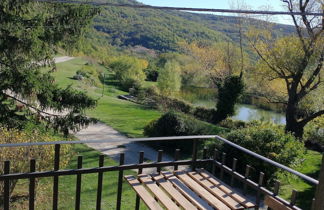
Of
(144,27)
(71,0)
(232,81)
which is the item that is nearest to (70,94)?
(71,0)

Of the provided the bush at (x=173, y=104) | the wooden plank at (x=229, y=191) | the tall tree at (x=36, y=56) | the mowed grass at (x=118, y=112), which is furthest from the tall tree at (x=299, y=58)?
the wooden plank at (x=229, y=191)

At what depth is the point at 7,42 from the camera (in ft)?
28.7

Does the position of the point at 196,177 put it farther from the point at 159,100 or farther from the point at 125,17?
the point at 125,17

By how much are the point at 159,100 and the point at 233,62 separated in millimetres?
6618

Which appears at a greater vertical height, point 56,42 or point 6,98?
point 56,42

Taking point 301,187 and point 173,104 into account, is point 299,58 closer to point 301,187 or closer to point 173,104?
point 301,187

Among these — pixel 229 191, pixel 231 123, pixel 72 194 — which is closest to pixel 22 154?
pixel 72 194

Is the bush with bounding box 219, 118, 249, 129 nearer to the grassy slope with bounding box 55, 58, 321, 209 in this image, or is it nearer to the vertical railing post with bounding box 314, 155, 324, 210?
the grassy slope with bounding box 55, 58, 321, 209

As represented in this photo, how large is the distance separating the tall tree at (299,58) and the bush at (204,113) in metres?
6.34

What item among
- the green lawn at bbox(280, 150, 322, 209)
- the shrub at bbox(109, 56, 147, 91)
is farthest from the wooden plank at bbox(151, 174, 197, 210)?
the shrub at bbox(109, 56, 147, 91)

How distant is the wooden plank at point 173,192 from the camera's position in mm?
2886

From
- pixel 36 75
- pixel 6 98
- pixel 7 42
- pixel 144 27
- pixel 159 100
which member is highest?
pixel 144 27

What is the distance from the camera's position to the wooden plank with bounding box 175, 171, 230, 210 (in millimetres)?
2909

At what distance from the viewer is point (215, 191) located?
10.5 ft
